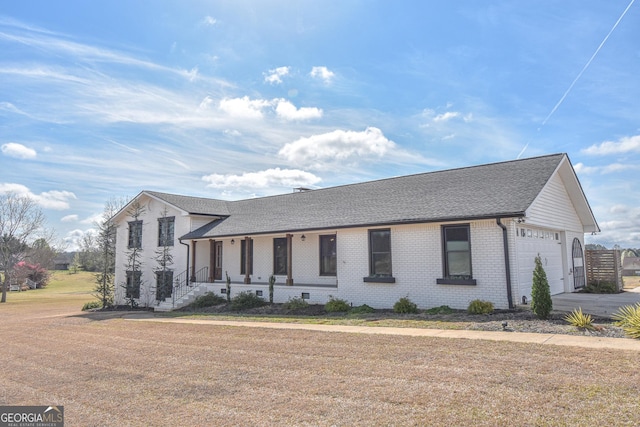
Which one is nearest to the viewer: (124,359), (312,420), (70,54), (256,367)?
(312,420)

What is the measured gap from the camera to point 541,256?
15328 mm

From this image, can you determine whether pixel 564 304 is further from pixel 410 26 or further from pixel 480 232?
pixel 410 26

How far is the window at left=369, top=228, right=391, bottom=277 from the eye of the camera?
15258 mm

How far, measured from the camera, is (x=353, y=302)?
1591cm

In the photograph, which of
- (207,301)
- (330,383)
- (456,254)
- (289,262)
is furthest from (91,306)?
(330,383)

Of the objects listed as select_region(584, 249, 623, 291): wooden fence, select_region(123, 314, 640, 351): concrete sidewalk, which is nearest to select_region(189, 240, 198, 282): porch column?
select_region(123, 314, 640, 351): concrete sidewalk

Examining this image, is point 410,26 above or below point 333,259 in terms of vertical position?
above

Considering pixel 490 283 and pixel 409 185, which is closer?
pixel 490 283

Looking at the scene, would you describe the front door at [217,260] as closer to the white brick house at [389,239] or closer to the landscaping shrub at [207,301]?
the white brick house at [389,239]

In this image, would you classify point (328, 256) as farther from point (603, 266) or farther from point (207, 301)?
point (603, 266)

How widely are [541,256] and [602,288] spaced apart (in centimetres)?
505

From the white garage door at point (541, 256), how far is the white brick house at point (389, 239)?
0.20ft

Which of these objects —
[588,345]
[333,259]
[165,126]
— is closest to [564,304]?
[588,345]

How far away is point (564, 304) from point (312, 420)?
1165cm
